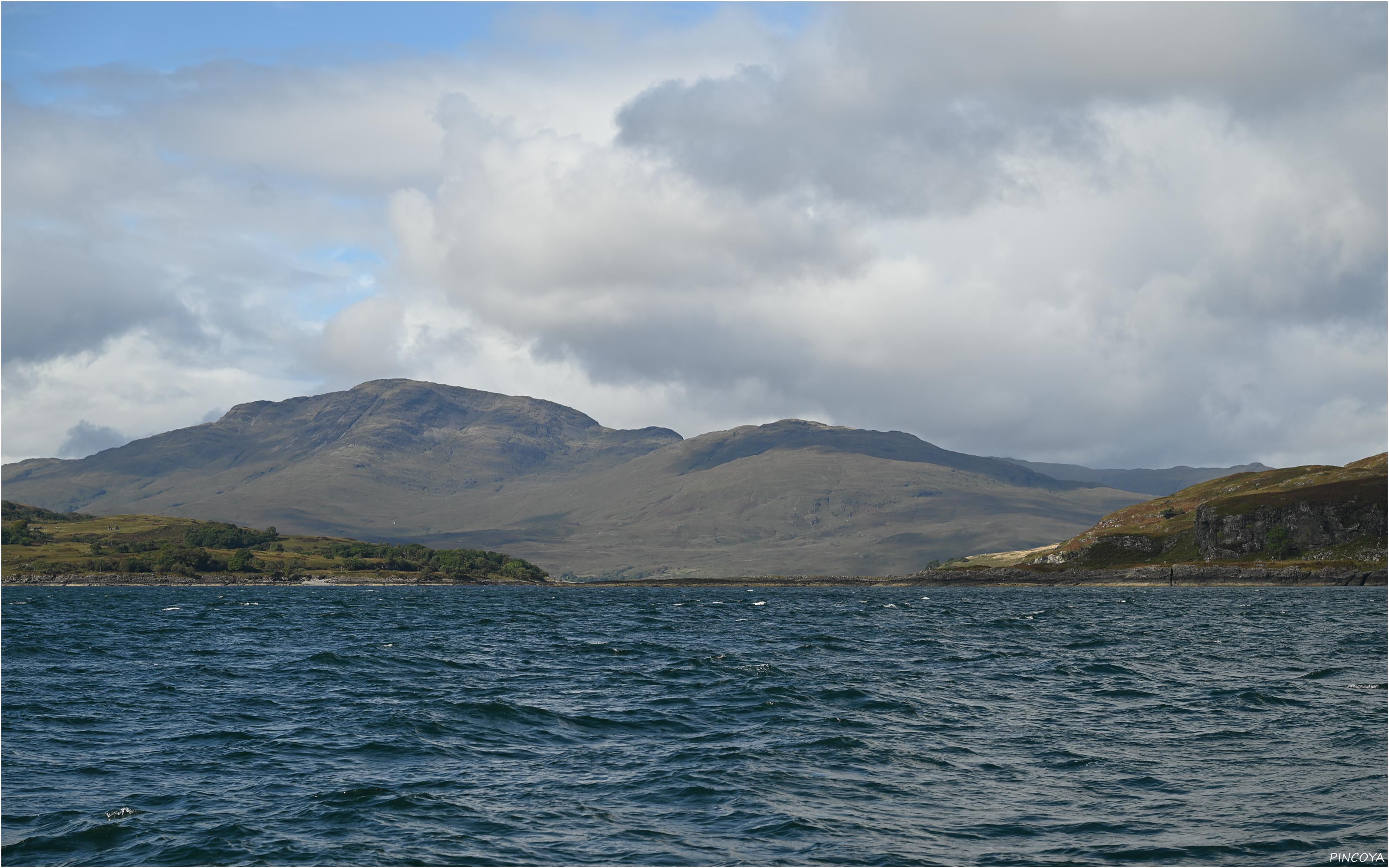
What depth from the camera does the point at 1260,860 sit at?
22.5 metres

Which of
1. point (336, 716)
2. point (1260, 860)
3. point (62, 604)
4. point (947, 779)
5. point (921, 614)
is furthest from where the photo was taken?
point (62, 604)

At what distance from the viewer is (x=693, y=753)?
112 feet

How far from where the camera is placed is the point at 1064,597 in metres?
185

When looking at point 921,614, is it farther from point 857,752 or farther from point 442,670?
point 857,752

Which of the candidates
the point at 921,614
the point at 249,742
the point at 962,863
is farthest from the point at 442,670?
the point at 921,614

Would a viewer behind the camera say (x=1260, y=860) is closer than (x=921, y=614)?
Yes

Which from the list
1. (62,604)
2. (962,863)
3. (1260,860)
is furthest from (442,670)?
(62,604)

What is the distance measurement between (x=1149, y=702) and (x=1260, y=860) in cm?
2219

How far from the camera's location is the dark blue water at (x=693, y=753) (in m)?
24.3

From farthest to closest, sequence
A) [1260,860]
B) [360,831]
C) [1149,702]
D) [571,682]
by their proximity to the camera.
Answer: [571,682]
[1149,702]
[360,831]
[1260,860]

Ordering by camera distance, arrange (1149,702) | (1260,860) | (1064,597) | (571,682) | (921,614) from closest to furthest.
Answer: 1. (1260,860)
2. (1149,702)
3. (571,682)
4. (921,614)
5. (1064,597)

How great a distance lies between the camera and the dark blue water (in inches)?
955

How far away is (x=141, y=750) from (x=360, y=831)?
13420 mm

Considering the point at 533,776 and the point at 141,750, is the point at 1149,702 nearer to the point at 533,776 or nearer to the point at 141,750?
the point at 533,776
